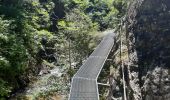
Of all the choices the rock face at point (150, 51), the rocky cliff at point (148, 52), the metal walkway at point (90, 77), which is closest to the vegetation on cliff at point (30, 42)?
the metal walkway at point (90, 77)

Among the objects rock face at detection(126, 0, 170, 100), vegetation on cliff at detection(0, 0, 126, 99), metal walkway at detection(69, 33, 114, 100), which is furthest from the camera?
vegetation on cliff at detection(0, 0, 126, 99)

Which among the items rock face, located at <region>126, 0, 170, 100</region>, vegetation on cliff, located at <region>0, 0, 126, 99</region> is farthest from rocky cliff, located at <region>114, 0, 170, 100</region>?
vegetation on cliff, located at <region>0, 0, 126, 99</region>

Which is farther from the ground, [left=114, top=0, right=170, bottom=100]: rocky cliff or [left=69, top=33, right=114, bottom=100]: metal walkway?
[left=114, top=0, right=170, bottom=100]: rocky cliff

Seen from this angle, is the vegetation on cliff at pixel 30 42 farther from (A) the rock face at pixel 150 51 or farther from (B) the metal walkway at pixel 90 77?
(A) the rock face at pixel 150 51

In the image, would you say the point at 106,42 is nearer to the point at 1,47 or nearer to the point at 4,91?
the point at 1,47

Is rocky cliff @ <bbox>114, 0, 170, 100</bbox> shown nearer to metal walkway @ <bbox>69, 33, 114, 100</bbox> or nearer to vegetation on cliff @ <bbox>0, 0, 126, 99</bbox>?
metal walkway @ <bbox>69, 33, 114, 100</bbox>

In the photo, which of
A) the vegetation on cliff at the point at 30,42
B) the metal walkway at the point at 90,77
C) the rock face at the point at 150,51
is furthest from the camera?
the vegetation on cliff at the point at 30,42

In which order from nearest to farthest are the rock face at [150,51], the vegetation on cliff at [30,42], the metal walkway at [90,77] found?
the rock face at [150,51]
the metal walkway at [90,77]
the vegetation on cliff at [30,42]
